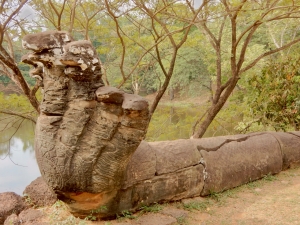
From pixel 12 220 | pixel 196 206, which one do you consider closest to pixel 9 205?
pixel 12 220

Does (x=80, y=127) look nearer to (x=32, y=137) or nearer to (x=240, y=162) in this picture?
(x=240, y=162)

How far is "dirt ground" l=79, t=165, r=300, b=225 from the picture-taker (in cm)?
304

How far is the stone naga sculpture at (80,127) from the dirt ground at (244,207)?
60cm

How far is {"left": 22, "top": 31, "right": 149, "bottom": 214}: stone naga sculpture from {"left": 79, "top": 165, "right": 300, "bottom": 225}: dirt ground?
0.60 meters

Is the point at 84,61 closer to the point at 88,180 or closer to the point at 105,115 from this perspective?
the point at 105,115

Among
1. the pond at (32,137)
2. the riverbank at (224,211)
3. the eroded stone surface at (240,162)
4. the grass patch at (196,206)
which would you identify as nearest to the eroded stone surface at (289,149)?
the eroded stone surface at (240,162)

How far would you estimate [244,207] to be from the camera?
3.41 meters

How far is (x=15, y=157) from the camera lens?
1071cm

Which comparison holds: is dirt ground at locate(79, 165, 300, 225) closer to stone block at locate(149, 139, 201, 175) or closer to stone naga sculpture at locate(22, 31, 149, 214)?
stone block at locate(149, 139, 201, 175)

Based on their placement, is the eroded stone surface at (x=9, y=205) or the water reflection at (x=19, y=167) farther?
the water reflection at (x=19, y=167)

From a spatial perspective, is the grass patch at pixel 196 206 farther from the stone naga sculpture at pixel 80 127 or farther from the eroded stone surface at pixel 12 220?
the eroded stone surface at pixel 12 220

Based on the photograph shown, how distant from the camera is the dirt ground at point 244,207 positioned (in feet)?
9.96

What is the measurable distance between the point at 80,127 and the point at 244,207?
2044 millimetres

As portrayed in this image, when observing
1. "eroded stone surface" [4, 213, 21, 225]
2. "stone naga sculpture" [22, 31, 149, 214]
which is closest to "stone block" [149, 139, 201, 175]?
"stone naga sculpture" [22, 31, 149, 214]
